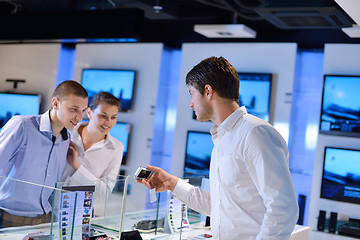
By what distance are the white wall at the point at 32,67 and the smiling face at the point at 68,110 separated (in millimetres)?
4048

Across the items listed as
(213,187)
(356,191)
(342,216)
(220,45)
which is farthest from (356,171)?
(213,187)

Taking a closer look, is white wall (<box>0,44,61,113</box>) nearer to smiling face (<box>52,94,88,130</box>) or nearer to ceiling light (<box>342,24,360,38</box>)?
smiling face (<box>52,94,88,130</box>)

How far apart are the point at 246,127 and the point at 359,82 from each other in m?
3.51

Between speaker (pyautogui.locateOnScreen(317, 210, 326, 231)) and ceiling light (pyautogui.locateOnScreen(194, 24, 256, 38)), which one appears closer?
speaker (pyautogui.locateOnScreen(317, 210, 326, 231))

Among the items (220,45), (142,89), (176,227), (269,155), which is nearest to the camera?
(269,155)

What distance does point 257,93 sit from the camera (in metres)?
5.60

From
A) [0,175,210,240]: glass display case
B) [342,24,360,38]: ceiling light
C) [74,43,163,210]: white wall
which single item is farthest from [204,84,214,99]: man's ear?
[74,43,163,210]: white wall

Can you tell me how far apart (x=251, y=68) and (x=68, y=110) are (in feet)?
10.6

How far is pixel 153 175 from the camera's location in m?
2.44

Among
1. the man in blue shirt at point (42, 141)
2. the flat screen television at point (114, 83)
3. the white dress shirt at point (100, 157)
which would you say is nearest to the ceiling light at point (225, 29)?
the flat screen television at point (114, 83)

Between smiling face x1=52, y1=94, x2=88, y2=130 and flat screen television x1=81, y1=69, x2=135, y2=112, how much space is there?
11.1 feet

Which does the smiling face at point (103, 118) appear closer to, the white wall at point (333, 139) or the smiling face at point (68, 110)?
the smiling face at point (68, 110)

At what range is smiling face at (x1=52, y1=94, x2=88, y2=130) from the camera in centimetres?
303

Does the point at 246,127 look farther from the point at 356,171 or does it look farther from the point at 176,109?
the point at 176,109
